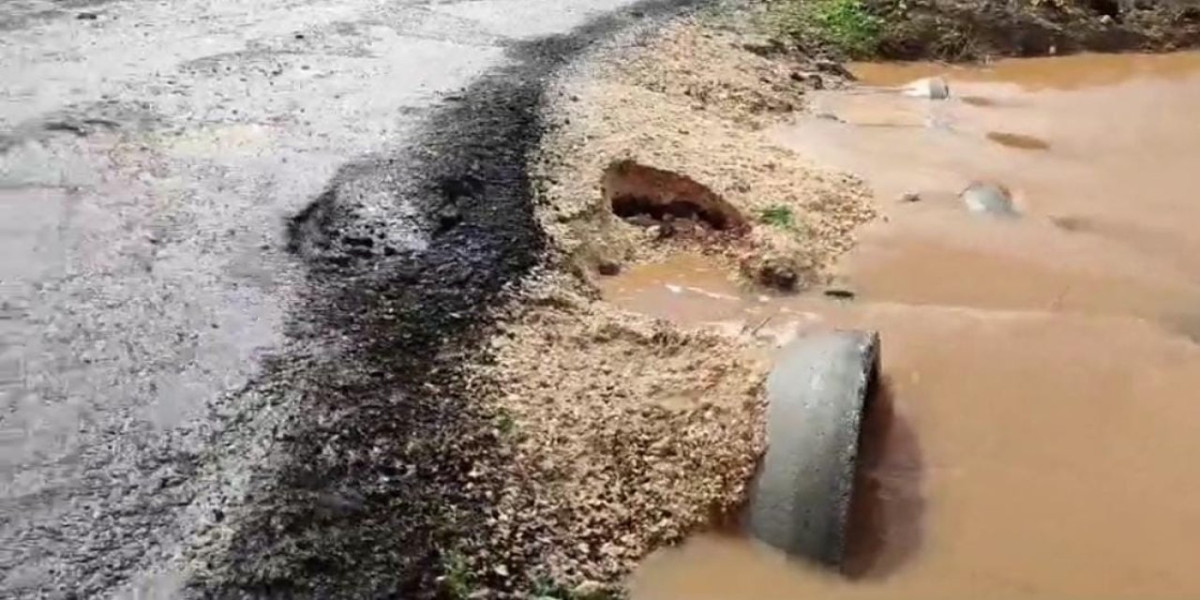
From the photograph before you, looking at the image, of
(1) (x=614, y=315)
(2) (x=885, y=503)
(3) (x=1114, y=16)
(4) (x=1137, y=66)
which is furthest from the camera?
(3) (x=1114, y=16)

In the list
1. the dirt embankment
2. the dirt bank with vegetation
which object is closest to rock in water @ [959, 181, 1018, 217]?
the dirt embankment

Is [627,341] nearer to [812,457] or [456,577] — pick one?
[812,457]

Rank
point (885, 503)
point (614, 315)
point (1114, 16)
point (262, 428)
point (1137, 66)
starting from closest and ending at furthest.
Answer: point (262, 428) < point (885, 503) < point (614, 315) < point (1137, 66) < point (1114, 16)

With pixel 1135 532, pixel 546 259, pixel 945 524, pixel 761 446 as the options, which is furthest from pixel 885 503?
pixel 546 259

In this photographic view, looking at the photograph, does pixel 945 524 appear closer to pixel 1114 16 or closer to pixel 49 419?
pixel 49 419

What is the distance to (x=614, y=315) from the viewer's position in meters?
4.82

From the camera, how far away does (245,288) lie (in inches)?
183

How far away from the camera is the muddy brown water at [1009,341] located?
3953 millimetres

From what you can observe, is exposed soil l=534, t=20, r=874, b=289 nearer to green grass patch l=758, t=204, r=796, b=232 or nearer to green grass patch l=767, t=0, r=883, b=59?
green grass patch l=758, t=204, r=796, b=232

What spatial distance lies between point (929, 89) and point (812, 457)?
476 centimetres

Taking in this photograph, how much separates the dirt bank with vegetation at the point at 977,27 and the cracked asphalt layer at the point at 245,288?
2.30 meters

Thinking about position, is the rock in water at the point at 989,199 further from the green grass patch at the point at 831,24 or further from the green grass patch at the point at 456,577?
the green grass patch at the point at 456,577

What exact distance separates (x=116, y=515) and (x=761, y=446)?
1.89 metres

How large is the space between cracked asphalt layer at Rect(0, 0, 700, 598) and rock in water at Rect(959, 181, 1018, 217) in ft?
7.08
